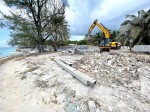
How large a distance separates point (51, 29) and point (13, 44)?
562 cm

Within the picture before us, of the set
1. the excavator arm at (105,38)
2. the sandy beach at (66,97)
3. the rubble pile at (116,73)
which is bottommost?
the sandy beach at (66,97)

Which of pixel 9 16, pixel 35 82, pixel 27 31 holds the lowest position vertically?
pixel 35 82

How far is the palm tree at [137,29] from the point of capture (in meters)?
15.8

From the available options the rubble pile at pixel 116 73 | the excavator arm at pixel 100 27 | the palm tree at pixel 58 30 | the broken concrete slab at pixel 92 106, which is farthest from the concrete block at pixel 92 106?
the palm tree at pixel 58 30

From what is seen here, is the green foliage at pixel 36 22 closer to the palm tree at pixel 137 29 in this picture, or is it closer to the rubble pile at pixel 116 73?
the palm tree at pixel 137 29

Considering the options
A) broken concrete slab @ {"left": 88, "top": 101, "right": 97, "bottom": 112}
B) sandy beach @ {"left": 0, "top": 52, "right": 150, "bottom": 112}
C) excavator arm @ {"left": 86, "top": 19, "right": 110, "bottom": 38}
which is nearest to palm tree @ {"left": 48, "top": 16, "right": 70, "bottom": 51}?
excavator arm @ {"left": 86, "top": 19, "right": 110, "bottom": 38}

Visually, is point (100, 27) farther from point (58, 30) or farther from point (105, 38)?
point (58, 30)

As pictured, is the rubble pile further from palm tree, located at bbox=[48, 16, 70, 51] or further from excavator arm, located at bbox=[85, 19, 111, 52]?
palm tree, located at bbox=[48, 16, 70, 51]

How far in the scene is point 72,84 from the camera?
16.7ft

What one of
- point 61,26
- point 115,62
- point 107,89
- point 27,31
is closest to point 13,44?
point 27,31

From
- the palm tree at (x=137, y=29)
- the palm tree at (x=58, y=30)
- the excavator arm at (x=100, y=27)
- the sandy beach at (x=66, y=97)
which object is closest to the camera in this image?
the sandy beach at (x=66, y=97)

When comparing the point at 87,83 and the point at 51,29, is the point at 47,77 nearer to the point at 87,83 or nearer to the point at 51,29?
the point at 87,83

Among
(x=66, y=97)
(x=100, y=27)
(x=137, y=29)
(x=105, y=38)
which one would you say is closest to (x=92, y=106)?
(x=66, y=97)

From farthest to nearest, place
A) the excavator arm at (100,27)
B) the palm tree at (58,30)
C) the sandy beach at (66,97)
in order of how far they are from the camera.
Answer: the palm tree at (58,30)
the excavator arm at (100,27)
the sandy beach at (66,97)
